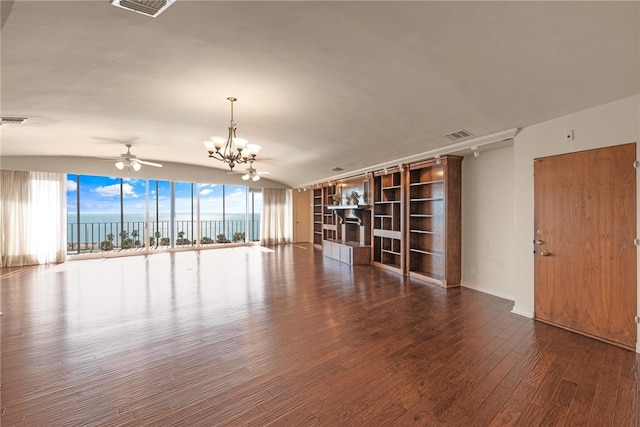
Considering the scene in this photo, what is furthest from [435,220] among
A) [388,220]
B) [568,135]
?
[568,135]

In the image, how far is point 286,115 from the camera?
4.07 m

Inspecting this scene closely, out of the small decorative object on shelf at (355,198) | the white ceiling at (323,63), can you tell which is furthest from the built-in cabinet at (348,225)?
the white ceiling at (323,63)

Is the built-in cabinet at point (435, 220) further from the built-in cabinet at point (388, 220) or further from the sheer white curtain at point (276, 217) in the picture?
the sheer white curtain at point (276, 217)

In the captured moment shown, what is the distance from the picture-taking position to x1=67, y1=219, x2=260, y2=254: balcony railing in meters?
9.11

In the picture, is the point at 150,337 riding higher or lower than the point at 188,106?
lower

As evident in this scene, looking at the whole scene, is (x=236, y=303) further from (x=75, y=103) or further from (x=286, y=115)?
(x=75, y=103)

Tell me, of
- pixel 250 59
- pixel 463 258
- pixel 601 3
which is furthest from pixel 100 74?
pixel 463 258

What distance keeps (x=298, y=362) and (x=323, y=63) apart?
8.92 feet

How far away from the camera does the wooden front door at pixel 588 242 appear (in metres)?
2.89

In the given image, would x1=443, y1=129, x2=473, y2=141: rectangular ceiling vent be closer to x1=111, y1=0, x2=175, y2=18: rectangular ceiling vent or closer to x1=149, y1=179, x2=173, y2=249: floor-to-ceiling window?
x1=111, y1=0, x2=175, y2=18: rectangular ceiling vent

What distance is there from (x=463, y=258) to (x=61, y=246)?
9884 mm

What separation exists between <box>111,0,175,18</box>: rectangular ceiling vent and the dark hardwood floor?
2664 millimetres

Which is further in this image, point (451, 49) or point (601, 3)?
point (451, 49)

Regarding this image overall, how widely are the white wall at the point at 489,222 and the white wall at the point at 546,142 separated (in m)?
0.71
